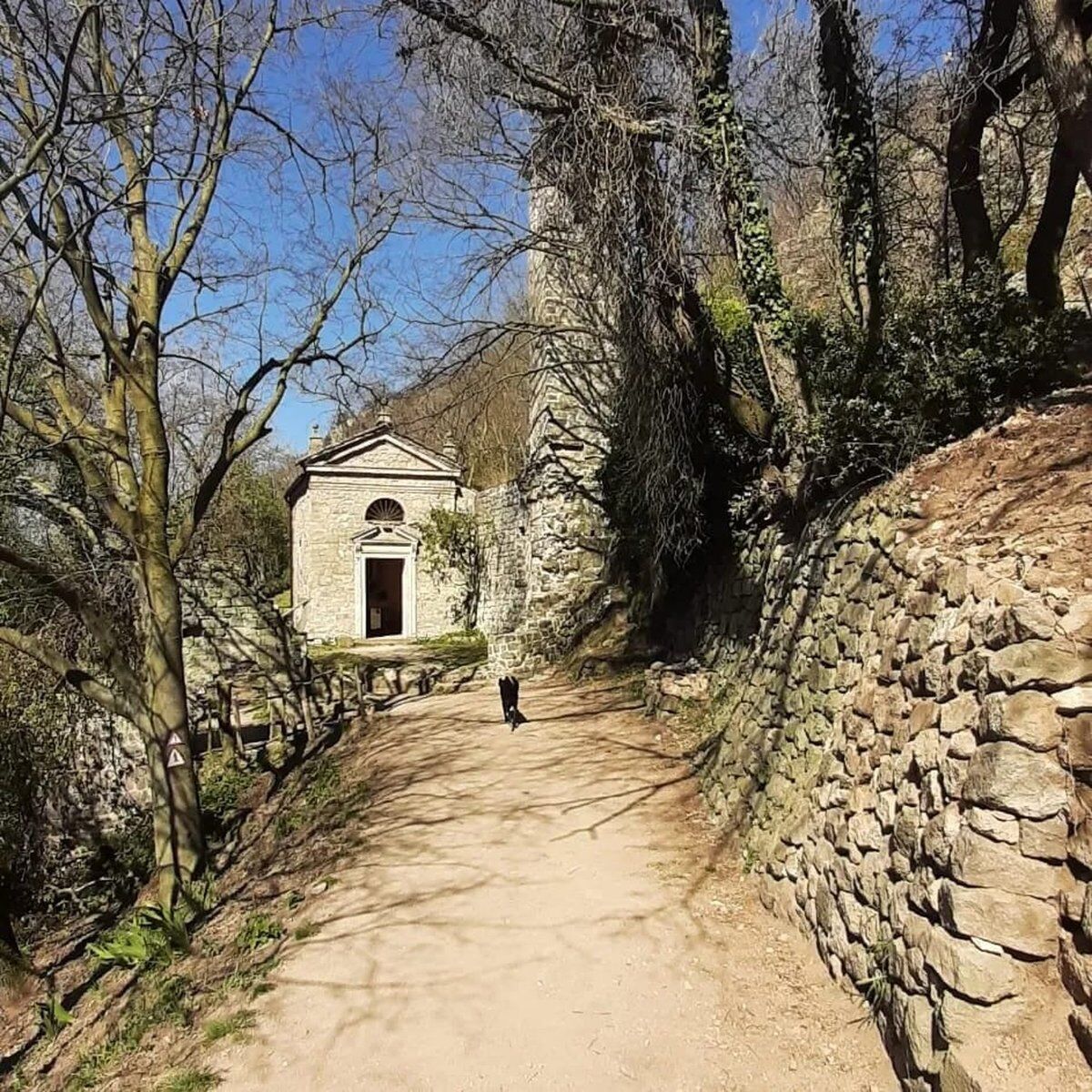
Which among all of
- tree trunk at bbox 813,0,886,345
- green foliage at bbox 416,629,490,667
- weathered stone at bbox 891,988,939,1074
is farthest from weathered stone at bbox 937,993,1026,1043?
green foliage at bbox 416,629,490,667

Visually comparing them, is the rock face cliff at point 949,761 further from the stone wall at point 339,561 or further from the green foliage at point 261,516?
the stone wall at point 339,561

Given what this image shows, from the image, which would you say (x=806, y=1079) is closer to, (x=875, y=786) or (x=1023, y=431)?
(x=875, y=786)

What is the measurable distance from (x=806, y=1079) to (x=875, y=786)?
1.32 meters

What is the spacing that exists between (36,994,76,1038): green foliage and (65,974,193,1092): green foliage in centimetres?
77

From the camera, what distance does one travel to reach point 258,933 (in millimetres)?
5551

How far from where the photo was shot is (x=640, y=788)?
684 cm

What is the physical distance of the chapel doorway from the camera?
22.7 meters

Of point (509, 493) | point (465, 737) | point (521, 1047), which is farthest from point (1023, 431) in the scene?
point (509, 493)

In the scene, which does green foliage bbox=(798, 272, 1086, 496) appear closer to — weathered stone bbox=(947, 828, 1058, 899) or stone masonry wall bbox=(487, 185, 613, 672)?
weathered stone bbox=(947, 828, 1058, 899)

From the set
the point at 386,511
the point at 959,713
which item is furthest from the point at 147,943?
the point at 386,511

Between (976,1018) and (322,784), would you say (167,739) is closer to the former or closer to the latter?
(322,784)

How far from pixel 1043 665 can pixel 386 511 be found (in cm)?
2032

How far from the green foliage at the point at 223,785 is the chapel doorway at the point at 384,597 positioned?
1214cm

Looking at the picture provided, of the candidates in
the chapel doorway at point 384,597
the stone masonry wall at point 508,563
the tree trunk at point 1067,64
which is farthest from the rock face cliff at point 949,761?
the chapel doorway at point 384,597
